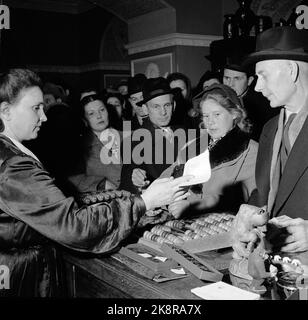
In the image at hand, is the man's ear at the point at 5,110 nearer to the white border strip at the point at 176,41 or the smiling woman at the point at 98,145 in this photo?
the smiling woman at the point at 98,145

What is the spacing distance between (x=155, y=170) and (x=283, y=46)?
5.94 ft

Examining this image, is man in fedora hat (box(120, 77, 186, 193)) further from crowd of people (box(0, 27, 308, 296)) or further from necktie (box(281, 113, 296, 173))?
necktie (box(281, 113, 296, 173))

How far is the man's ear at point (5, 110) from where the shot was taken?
6.23 feet

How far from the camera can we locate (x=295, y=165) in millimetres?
2123

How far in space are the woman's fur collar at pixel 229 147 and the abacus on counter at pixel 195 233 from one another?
3.16 feet

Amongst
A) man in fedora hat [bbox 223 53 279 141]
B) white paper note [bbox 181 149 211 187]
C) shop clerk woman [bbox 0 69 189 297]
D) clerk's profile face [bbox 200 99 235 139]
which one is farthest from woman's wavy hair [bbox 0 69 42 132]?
man in fedora hat [bbox 223 53 279 141]

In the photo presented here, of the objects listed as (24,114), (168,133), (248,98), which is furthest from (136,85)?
(24,114)

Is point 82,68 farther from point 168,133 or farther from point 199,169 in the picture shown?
point 199,169

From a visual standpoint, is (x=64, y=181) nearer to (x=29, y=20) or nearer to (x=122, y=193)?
(x=122, y=193)

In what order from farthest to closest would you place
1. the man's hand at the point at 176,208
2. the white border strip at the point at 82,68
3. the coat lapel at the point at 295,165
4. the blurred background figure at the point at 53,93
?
Answer: the white border strip at the point at 82,68 < the blurred background figure at the point at 53,93 < the man's hand at the point at 176,208 < the coat lapel at the point at 295,165

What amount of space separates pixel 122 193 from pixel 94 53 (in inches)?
426

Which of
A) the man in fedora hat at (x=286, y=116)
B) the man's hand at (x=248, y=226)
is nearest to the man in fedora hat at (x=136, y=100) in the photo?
the man in fedora hat at (x=286, y=116)
